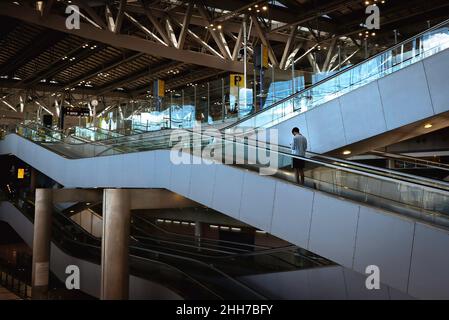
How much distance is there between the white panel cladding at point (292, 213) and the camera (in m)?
7.98

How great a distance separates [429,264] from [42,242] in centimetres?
1380

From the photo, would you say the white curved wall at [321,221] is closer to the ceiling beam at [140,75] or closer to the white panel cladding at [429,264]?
the white panel cladding at [429,264]

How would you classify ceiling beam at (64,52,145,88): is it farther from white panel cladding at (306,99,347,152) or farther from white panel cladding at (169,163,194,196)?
white panel cladding at (306,99,347,152)

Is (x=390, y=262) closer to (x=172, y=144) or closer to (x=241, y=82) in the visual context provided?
(x=172, y=144)

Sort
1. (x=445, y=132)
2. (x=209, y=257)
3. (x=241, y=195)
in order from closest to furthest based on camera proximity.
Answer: (x=241, y=195)
(x=209, y=257)
(x=445, y=132)

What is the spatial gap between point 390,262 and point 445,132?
12575mm

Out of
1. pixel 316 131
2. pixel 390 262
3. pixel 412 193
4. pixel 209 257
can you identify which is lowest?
pixel 209 257

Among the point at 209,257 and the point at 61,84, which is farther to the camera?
the point at 61,84

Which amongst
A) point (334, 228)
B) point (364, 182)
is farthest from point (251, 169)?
point (364, 182)

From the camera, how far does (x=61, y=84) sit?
3753 centimetres

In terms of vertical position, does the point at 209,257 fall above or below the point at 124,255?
below

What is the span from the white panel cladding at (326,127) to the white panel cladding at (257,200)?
261cm

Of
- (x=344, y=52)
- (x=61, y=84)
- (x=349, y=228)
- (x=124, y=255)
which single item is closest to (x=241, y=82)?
(x=344, y=52)

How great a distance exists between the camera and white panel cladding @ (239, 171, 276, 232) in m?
8.75
